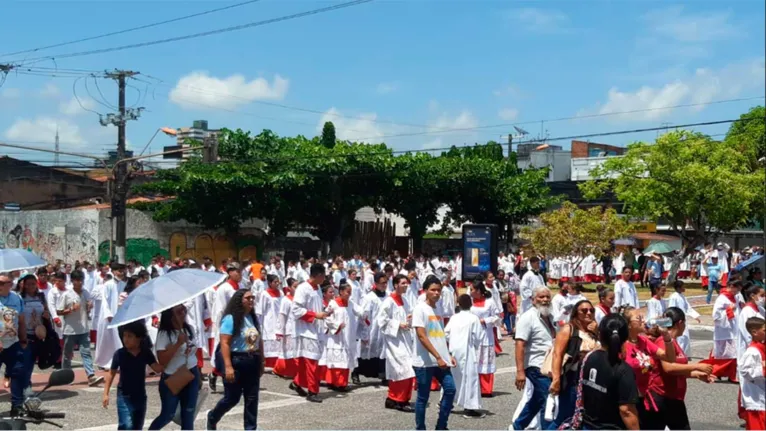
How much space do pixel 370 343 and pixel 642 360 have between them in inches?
289

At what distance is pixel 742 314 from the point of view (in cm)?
1168

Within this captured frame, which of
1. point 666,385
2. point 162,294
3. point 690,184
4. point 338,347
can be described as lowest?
point 338,347

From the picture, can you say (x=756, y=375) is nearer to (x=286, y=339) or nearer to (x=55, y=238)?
(x=286, y=339)

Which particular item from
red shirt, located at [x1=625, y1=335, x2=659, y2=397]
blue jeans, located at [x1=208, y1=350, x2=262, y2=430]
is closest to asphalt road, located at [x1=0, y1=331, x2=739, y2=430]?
blue jeans, located at [x1=208, y1=350, x2=262, y2=430]

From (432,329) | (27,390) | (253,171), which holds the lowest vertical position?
(27,390)

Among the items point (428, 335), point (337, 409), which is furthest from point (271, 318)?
point (428, 335)

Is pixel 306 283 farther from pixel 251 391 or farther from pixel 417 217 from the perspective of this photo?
pixel 417 217

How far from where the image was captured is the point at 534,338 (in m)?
8.83

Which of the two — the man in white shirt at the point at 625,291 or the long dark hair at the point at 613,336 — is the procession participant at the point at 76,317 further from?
the long dark hair at the point at 613,336

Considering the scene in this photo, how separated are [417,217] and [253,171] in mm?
9348

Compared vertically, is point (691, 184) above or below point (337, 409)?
above

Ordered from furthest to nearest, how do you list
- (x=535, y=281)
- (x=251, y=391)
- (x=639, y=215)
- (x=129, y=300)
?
(x=639, y=215)
(x=535, y=281)
(x=251, y=391)
(x=129, y=300)

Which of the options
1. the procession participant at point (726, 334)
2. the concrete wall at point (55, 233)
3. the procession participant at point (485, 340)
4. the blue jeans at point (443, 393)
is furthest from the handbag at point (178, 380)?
the concrete wall at point (55, 233)

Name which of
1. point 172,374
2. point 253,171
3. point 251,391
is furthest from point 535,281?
point 253,171
